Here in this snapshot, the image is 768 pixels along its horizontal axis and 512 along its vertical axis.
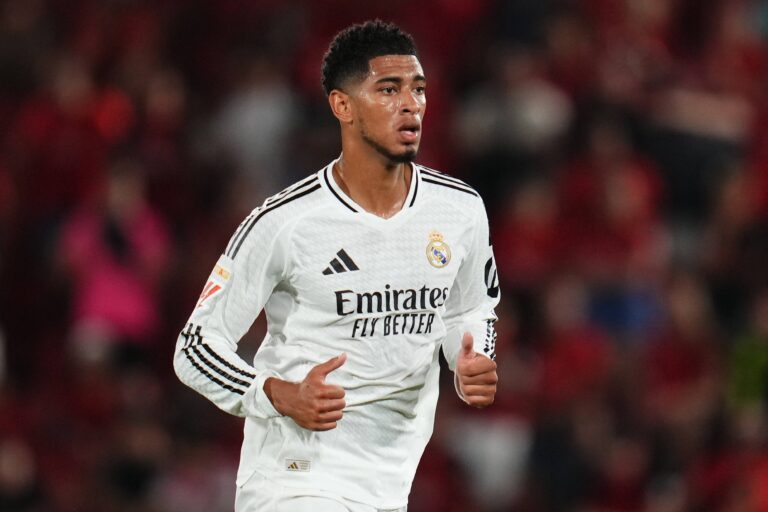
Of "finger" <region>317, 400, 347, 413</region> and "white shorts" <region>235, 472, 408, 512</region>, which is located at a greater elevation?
"finger" <region>317, 400, 347, 413</region>

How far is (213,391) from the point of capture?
4656mm

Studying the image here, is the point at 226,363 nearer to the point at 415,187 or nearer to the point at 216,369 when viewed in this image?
the point at 216,369

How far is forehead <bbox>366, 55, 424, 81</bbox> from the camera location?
479 cm

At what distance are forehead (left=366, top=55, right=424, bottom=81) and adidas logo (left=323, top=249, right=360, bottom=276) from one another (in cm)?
55

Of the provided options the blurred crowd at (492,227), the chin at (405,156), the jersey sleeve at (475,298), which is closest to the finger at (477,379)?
the jersey sleeve at (475,298)

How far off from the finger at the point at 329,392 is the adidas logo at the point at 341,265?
1.65 ft

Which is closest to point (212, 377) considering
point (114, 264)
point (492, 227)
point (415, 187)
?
point (415, 187)

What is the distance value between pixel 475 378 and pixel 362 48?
3.55 ft

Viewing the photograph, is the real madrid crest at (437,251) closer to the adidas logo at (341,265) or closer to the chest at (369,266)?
the chest at (369,266)

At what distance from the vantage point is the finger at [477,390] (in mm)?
4527

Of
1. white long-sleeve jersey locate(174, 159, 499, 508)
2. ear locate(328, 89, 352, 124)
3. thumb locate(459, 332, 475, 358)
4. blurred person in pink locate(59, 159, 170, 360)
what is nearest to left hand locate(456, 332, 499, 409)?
thumb locate(459, 332, 475, 358)

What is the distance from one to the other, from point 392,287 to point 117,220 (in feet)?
15.5

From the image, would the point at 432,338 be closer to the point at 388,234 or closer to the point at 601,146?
the point at 388,234

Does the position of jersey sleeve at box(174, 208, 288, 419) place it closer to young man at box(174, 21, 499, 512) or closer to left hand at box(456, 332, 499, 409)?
young man at box(174, 21, 499, 512)
